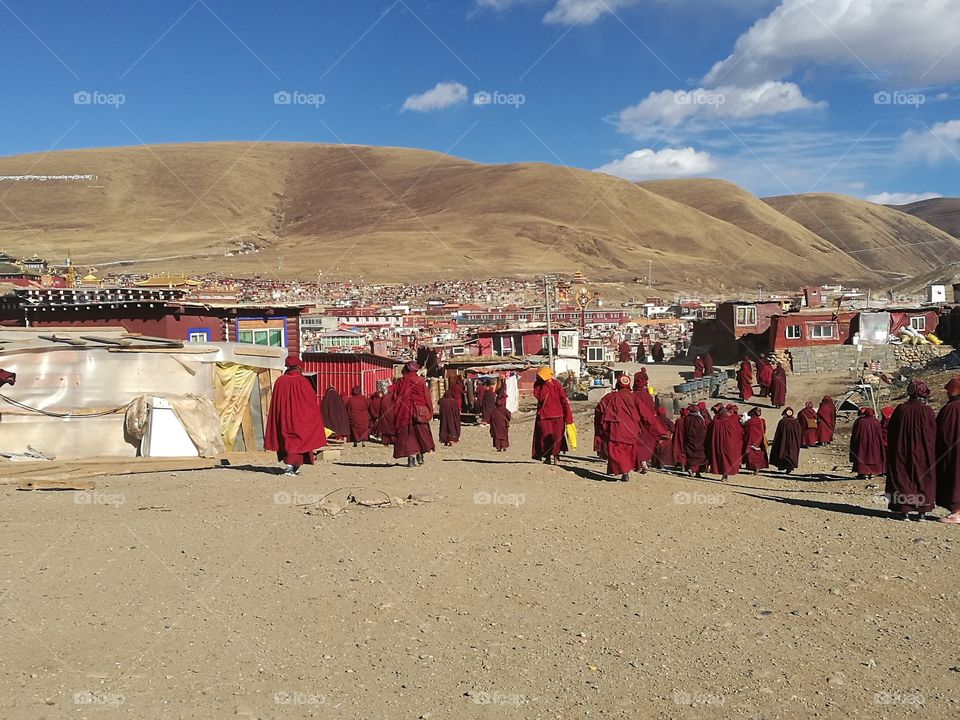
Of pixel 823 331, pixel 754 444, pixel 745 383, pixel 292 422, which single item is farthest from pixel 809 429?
pixel 823 331

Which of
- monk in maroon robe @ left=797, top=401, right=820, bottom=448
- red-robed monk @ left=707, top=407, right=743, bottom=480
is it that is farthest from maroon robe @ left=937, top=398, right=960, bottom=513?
monk in maroon robe @ left=797, top=401, right=820, bottom=448

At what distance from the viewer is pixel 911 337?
126ft

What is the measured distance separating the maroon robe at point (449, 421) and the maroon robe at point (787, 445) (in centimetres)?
636

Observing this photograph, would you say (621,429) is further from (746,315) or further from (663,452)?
(746,315)

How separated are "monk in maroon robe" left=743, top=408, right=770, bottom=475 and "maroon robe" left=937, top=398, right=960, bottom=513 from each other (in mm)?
5640

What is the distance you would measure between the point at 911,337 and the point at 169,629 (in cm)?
3829

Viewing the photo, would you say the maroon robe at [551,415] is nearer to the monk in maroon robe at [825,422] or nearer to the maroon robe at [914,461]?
the maroon robe at [914,461]

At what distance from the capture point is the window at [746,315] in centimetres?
4394

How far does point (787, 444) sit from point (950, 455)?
6590 mm

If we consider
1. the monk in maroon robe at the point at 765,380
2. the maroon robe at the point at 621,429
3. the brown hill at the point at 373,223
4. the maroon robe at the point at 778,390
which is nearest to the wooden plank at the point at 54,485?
the maroon robe at the point at 621,429

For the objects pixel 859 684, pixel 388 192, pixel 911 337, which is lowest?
pixel 859 684

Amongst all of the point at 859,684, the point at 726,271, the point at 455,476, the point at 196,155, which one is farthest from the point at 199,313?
the point at 196,155

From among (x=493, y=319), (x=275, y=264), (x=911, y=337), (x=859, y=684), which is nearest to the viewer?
(x=859, y=684)

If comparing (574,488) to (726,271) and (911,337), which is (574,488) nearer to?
(911,337)
